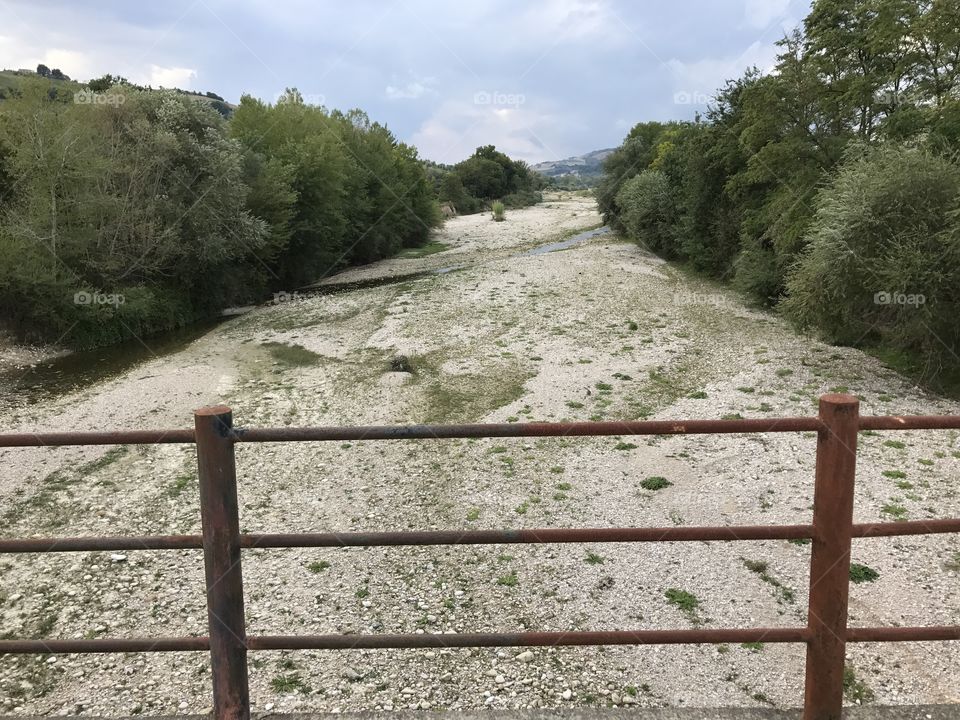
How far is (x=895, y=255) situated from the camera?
52.6 ft

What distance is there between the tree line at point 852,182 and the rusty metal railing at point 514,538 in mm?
15087

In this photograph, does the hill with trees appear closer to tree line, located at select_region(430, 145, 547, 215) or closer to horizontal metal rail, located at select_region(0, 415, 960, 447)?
horizontal metal rail, located at select_region(0, 415, 960, 447)

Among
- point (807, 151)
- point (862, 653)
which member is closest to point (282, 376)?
point (862, 653)

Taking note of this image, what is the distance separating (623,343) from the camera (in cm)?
2355

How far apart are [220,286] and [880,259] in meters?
26.4

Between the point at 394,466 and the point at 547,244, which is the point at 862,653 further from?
the point at 547,244

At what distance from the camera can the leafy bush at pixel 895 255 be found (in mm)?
15664

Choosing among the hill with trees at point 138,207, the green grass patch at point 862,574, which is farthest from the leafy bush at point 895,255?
the hill with trees at point 138,207

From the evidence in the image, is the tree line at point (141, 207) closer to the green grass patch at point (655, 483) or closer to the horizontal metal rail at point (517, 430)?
the green grass patch at point (655, 483)

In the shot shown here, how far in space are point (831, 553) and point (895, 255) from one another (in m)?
15.6

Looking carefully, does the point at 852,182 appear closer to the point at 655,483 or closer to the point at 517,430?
the point at 655,483

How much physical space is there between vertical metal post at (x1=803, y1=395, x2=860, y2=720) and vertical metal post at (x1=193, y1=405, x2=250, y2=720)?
258 centimetres

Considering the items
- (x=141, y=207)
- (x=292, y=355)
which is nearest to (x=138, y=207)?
(x=141, y=207)

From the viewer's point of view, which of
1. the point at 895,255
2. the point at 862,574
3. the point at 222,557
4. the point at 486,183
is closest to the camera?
the point at 222,557
